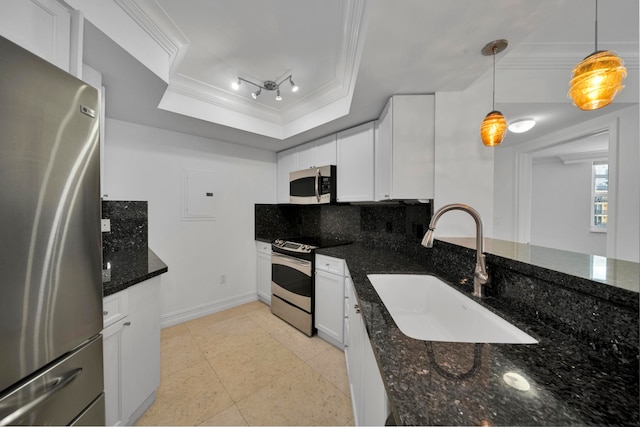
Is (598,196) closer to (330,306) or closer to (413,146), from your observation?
(413,146)

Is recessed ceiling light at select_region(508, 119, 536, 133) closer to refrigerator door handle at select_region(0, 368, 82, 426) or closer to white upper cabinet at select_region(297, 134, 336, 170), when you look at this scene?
white upper cabinet at select_region(297, 134, 336, 170)

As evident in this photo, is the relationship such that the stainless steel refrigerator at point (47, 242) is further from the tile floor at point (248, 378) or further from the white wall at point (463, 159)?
the white wall at point (463, 159)

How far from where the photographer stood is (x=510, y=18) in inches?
40.7

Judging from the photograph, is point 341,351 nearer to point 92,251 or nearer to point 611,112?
point 92,251

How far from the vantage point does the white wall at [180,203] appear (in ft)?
7.41

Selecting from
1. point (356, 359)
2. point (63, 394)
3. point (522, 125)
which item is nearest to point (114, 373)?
point (63, 394)

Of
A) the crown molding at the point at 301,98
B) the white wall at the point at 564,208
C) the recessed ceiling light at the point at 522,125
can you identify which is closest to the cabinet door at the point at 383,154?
the crown molding at the point at 301,98

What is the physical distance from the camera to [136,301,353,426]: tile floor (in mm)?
1425

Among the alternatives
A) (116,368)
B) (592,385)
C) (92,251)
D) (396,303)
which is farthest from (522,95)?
(116,368)

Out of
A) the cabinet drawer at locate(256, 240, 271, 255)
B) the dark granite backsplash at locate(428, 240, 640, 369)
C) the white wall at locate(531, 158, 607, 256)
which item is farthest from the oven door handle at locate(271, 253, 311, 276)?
the white wall at locate(531, 158, 607, 256)

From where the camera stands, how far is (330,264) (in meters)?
2.12

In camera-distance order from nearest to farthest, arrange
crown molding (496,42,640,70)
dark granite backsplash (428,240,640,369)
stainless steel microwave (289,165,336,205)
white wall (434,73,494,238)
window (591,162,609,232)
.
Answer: dark granite backsplash (428,240,640,369) < crown molding (496,42,640,70) < white wall (434,73,494,238) < stainless steel microwave (289,165,336,205) < window (591,162,609,232)

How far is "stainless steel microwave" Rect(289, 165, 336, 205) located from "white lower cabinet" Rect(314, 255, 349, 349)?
692mm

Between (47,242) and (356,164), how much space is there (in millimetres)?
2126
